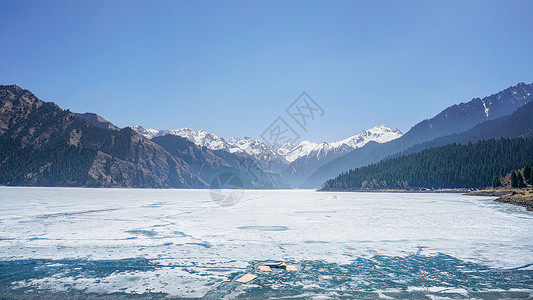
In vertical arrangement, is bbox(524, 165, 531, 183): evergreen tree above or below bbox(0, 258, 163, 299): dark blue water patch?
above

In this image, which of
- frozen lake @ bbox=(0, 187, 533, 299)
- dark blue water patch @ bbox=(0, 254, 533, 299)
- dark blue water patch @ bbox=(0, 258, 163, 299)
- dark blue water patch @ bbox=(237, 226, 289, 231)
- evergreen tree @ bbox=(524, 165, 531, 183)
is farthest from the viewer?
evergreen tree @ bbox=(524, 165, 531, 183)

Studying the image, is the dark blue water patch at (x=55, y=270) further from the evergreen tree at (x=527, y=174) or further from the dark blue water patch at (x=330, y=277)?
the evergreen tree at (x=527, y=174)

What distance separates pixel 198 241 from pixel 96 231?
1000 centimetres

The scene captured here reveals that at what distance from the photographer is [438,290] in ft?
39.6

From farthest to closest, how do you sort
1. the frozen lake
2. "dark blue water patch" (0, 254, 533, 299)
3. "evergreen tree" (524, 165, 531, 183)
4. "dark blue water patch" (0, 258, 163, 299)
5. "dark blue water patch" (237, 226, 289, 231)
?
1. "evergreen tree" (524, 165, 531, 183)
2. "dark blue water patch" (237, 226, 289, 231)
3. the frozen lake
4. "dark blue water patch" (0, 254, 533, 299)
5. "dark blue water patch" (0, 258, 163, 299)

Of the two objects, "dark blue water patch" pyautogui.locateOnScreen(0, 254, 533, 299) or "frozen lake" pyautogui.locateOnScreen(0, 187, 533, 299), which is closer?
"dark blue water patch" pyautogui.locateOnScreen(0, 254, 533, 299)

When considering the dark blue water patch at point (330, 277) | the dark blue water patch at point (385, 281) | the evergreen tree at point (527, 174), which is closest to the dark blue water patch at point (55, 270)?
the dark blue water patch at point (330, 277)

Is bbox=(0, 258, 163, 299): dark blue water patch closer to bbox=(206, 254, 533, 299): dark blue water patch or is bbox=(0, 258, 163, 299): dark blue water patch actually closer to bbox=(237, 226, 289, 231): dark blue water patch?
bbox=(206, 254, 533, 299): dark blue water patch

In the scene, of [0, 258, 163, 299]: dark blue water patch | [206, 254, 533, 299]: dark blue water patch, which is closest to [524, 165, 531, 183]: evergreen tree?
[206, 254, 533, 299]: dark blue water patch

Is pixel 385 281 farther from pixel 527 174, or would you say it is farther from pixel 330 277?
pixel 527 174

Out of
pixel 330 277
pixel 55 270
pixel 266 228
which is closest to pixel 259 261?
pixel 330 277

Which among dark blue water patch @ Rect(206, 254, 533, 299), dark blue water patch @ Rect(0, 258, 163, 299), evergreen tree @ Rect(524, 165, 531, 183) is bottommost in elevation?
dark blue water patch @ Rect(0, 258, 163, 299)

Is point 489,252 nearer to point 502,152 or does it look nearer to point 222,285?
point 222,285

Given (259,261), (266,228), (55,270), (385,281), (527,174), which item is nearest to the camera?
(385,281)
